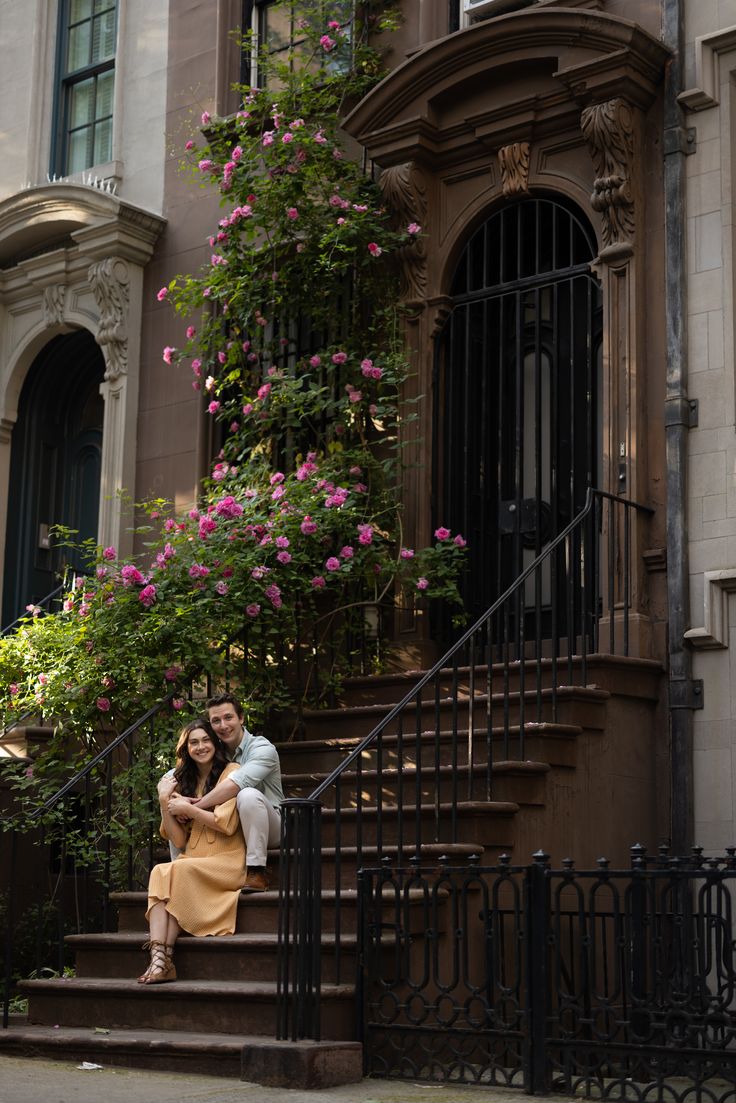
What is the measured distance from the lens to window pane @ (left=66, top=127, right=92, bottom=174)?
48.1 feet

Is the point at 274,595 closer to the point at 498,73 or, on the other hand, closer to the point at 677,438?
the point at 677,438

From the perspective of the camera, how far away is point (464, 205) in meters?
11.3

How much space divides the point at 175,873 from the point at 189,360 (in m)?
5.76

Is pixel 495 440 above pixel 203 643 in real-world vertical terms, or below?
above

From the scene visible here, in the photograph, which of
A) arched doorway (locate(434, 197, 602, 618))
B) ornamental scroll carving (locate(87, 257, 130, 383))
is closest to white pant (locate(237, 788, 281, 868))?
arched doorway (locate(434, 197, 602, 618))

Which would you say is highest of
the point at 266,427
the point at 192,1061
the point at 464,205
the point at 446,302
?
the point at 464,205

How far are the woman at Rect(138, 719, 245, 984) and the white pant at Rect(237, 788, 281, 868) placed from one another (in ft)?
0.21

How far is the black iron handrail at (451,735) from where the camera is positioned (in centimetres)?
725

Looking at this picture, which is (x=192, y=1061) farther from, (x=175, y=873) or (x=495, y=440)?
(x=495, y=440)

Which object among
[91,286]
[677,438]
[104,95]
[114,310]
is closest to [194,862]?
[677,438]

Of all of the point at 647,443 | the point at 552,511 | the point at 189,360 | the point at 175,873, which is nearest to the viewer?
the point at 175,873

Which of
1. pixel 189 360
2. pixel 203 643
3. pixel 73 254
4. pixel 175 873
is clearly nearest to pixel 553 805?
pixel 175 873

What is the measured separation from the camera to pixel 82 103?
48.7 feet

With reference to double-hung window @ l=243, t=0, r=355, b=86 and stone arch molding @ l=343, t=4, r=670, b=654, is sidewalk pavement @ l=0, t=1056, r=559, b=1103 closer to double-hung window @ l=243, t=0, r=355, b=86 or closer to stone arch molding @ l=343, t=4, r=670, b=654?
stone arch molding @ l=343, t=4, r=670, b=654
